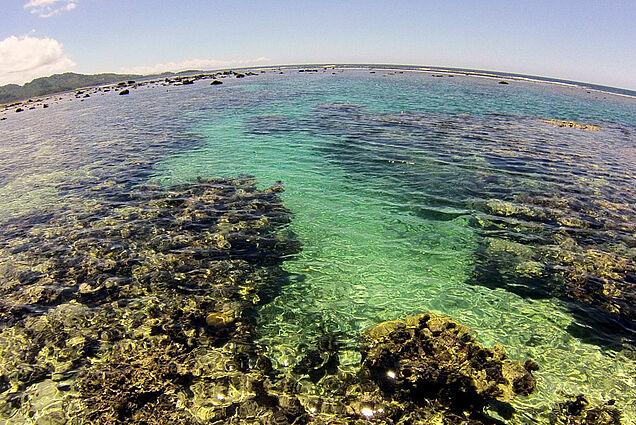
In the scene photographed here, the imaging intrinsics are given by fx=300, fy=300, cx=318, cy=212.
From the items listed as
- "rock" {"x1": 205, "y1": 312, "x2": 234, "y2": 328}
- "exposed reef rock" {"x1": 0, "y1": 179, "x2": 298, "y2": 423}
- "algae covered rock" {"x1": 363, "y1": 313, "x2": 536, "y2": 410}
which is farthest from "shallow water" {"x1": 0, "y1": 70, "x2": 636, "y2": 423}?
"exposed reef rock" {"x1": 0, "y1": 179, "x2": 298, "y2": 423}

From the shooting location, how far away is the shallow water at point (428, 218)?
8453 mm

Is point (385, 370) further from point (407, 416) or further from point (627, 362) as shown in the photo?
point (627, 362)

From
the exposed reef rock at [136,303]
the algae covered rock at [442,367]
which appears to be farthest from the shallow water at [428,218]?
the exposed reef rock at [136,303]

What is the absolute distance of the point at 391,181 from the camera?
1872cm

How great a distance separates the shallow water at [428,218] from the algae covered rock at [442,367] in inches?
20.5

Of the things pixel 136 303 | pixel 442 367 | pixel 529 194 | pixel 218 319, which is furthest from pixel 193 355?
pixel 529 194

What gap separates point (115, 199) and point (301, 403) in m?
15.8

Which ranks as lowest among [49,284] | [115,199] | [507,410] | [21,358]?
[507,410]

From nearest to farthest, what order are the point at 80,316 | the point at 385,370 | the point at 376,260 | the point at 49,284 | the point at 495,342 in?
the point at 385,370 → the point at 495,342 → the point at 80,316 → the point at 49,284 → the point at 376,260

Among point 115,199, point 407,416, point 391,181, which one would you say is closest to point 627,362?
point 407,416

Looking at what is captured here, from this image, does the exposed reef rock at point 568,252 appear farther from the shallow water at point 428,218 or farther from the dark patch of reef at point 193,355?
the dark patch of reef at point 193,355

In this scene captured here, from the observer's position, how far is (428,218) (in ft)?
47.0

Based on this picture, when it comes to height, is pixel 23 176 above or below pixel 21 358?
above

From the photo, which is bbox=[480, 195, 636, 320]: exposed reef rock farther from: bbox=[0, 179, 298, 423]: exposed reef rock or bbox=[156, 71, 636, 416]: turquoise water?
bbox=[0, 179, 298, 423]: exposed reef rock
